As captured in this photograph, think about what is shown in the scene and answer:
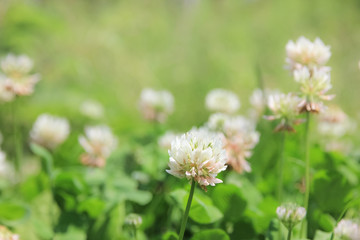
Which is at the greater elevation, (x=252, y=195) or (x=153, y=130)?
(x=153, y=130)

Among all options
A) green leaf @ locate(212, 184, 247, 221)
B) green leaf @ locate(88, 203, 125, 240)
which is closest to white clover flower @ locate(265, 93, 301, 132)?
green leaf @ locate(212, 184, 247, 221)

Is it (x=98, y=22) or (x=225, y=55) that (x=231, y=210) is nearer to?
(x=225, y=55)

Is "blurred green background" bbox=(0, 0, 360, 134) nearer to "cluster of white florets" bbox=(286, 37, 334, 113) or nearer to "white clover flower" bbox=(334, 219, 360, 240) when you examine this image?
"cluster of white florets" bbox=(286, 37, 334, 113)

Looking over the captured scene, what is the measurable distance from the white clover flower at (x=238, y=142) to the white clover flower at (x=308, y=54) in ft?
0.56

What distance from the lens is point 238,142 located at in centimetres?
94

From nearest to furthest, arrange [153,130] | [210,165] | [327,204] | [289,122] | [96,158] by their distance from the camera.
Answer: [210,165]
[289,122]
[327,204]
[96,158]
[153,130]

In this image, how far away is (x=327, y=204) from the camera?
97 centimetres

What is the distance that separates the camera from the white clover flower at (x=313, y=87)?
0.79 meters

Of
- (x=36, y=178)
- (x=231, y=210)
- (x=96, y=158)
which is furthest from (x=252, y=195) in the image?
(x=36, y=178)

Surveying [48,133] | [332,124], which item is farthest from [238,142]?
[332,124]

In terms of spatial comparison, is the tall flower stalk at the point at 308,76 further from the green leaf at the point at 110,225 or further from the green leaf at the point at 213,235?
the green leaf at the point at 110,225

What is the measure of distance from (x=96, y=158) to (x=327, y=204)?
54 cm

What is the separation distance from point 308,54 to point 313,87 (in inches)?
3.4

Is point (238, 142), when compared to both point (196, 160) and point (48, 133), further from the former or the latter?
point (48, 133)
